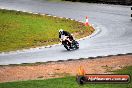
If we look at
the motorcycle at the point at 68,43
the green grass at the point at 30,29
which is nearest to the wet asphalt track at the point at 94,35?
the motorcycle at the point at 68,43

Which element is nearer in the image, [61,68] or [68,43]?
[61,68]

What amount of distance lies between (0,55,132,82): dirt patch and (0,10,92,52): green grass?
5577 millimetres

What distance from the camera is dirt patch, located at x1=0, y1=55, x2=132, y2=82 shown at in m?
18.4

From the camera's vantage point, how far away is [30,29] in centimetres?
3159

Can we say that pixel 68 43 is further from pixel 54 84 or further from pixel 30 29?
pixel 30 29

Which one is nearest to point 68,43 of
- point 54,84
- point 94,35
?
point 94,35

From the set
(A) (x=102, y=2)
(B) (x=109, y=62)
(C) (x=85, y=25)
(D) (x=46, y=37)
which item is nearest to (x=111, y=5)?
(A) (x=102, y=2)

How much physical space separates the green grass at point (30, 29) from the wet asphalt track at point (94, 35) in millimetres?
1799

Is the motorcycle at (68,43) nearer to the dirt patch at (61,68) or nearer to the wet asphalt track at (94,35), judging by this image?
the wet asphalt track at (94,35)

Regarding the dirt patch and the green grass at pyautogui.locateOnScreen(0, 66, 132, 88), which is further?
the dirt patch

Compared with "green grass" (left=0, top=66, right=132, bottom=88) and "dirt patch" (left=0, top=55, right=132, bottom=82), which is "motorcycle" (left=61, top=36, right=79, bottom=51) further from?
"green grass" (left=0, top=66, right=132, bottom=88)

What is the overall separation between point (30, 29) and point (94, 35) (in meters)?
6.09

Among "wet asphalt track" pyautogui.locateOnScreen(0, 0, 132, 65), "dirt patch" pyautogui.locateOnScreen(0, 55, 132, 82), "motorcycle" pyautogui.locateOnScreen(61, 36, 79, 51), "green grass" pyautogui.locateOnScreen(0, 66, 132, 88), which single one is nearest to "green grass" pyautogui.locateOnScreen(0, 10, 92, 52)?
"wet asphalt track" pyautogui.locateOnScreen(0, 0, 132, 65)

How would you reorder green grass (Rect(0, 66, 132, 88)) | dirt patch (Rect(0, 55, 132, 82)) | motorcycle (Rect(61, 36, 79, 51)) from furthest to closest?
motorcycle (Rect(61, 36, 79, 51)), dirt patch (Rect(0, 55, 132, 82)), green grass (Rect(0, 66, 132, 88))
